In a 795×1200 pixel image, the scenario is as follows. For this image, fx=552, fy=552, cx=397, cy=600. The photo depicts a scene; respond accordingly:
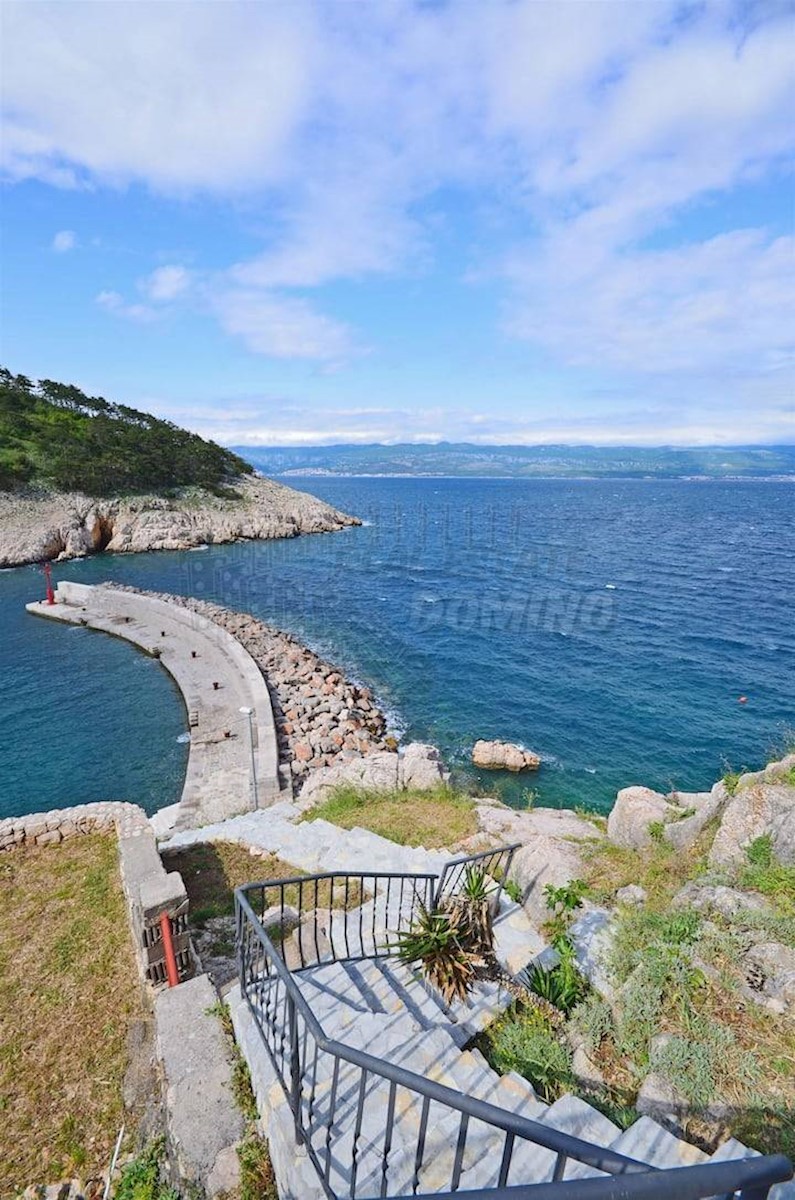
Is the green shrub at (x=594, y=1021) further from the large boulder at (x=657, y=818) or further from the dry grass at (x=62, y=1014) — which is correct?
the dry grass at (x=62, y=1014)

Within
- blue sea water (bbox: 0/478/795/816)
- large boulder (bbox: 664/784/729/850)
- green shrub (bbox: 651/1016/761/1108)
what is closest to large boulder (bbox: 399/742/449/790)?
blue sea water (bbox: 0/478/795/816)

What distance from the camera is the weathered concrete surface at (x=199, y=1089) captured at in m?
4.51

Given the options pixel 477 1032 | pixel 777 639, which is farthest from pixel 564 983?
pixel 777 639

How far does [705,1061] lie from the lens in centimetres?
498

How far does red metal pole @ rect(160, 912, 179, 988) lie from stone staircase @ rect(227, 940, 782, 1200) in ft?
5.41

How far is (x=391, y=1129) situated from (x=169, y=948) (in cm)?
489

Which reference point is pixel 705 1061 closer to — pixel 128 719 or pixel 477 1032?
pixel 477 1032

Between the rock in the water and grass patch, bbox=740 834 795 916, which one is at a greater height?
grass patch, bbox=740 834 795 916

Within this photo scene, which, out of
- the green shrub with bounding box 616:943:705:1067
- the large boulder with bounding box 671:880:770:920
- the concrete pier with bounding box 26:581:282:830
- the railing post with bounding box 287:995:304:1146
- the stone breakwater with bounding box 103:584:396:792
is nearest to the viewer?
the railing post with bounding box 287:995:304:1146

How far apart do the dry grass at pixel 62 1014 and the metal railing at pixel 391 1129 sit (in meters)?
2.07

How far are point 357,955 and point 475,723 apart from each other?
1759 centimetres

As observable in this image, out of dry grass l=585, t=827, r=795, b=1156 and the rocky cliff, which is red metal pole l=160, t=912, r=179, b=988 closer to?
dry grass l=585, t=827, r=795, b=1156

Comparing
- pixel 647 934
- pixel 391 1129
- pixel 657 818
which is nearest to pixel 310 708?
pixel 657 818

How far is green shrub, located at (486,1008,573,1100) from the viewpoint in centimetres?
526
